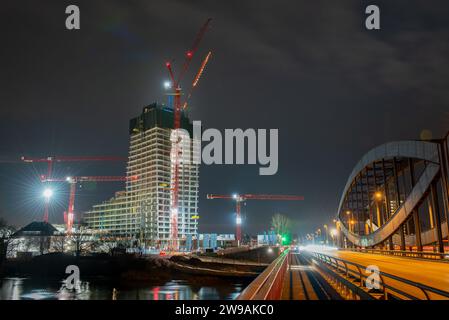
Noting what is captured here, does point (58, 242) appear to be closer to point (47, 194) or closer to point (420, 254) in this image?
point (47, 194)

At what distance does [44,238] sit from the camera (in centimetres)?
12988

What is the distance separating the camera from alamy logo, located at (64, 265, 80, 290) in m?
71.7

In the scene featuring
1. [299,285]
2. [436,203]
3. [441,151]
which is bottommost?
[299,285]

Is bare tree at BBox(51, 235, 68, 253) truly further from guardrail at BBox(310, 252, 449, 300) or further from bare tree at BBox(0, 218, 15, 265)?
guardrail at BBox(310, 252, 449, 300)

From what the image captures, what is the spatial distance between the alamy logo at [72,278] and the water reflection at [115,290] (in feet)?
2.90

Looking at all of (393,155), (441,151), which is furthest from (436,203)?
(393,155)

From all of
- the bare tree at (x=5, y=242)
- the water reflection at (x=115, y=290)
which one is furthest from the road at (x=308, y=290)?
the bare tree at (x=5, y=242)

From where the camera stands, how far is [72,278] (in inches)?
3228

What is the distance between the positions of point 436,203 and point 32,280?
74011 mm

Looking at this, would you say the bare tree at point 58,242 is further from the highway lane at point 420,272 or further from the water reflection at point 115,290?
the highway lane at point 420,272
